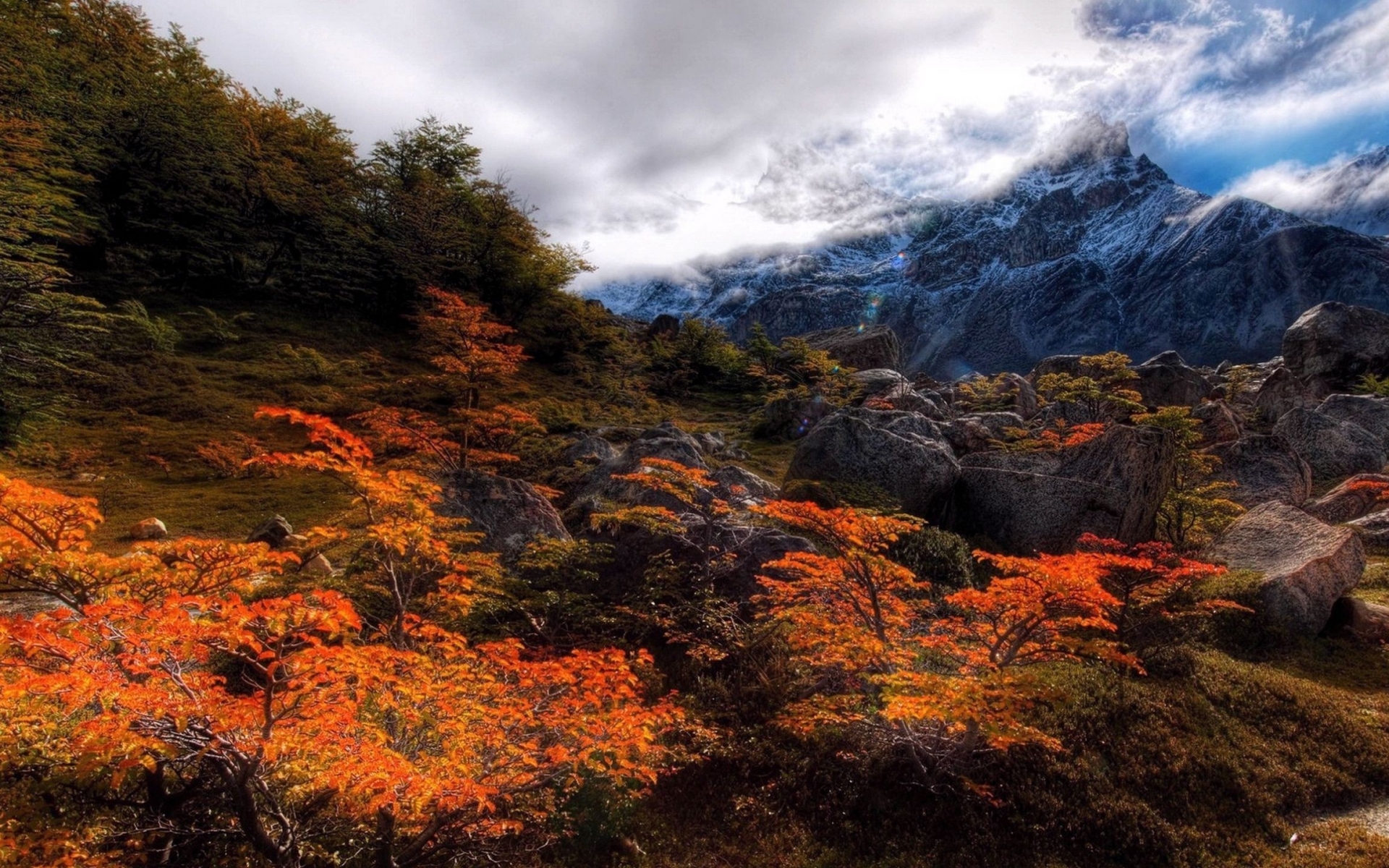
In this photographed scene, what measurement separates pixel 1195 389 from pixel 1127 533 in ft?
97.2

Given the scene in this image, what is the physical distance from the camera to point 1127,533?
15.4 m

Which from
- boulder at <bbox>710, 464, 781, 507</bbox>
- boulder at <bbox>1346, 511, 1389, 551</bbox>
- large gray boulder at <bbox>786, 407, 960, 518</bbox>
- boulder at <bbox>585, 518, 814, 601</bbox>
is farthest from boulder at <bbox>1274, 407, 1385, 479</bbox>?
boulder at <bbox>585, 518, 814, 601</bbox>

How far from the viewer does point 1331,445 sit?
2434cm

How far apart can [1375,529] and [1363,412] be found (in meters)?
14.9

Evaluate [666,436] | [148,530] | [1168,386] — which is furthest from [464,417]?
[1168,386]

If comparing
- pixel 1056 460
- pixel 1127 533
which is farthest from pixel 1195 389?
pixel 1127 533

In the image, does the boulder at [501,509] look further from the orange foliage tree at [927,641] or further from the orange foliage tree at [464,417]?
the orange foliage tree at [927,641]

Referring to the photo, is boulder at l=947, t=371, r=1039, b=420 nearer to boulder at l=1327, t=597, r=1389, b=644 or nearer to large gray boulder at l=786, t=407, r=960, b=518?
large gray boulder at l=786, t=407, r=960, b=518

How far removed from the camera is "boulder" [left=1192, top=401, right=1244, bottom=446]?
82.1 feet

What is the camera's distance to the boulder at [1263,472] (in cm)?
1905

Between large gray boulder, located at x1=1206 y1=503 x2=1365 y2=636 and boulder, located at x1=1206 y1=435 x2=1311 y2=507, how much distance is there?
17.6 ft

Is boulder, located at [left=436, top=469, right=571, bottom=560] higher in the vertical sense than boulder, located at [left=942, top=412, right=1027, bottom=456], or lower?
lower

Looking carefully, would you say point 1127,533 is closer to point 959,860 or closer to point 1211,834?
point 1211,834

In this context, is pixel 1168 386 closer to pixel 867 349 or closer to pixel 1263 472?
pixel 867 349
